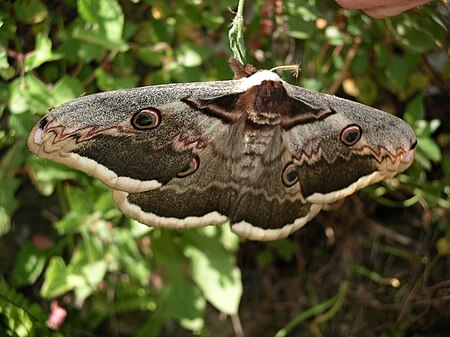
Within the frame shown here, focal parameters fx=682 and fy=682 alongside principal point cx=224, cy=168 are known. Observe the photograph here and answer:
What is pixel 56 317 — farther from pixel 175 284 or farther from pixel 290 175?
pixel 290 175

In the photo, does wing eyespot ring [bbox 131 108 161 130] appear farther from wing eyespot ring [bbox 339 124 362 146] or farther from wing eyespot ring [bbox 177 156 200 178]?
wing eyespot ring [bbox 339 124 362 146]

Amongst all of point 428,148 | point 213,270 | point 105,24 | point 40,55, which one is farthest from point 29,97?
point 428,148

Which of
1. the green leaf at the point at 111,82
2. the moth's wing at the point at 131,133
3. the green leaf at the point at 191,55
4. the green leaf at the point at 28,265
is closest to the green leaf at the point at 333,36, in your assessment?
the green leaf at the point at 191,55

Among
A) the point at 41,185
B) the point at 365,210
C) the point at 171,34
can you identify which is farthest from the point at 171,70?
the point at 365,210

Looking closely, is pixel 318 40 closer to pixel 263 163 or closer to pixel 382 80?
pixel 382 80

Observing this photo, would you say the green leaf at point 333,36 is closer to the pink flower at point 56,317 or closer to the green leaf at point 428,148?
the green leaf at point 428,148

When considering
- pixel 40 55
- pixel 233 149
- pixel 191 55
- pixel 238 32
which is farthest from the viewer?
pixel 191 55

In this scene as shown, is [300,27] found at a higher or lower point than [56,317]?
higher
